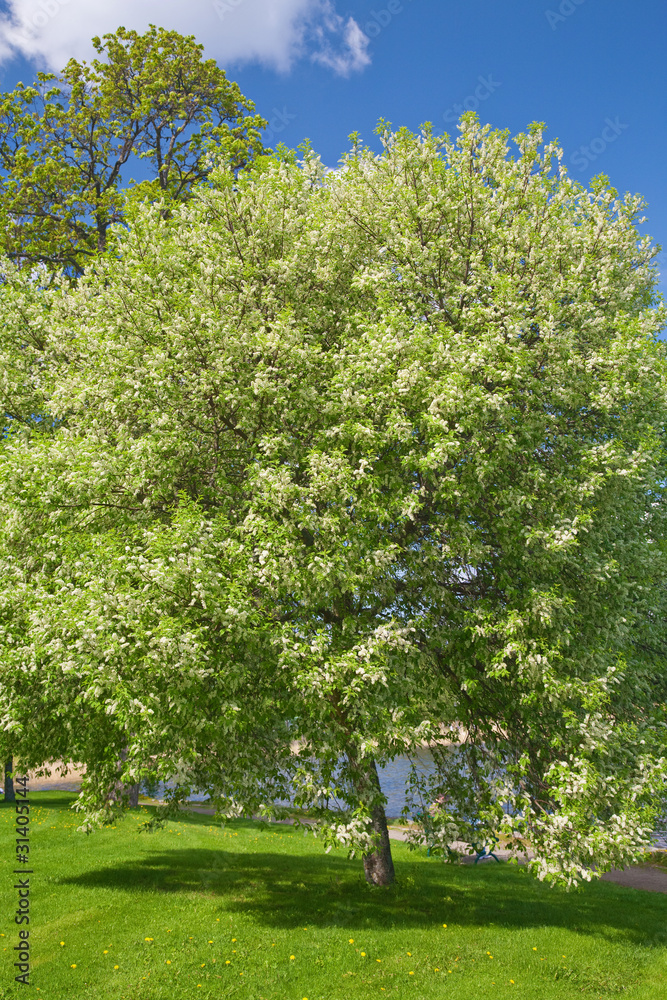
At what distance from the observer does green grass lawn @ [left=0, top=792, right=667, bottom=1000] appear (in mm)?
11273

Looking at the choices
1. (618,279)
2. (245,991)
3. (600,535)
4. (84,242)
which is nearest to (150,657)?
(245,991)

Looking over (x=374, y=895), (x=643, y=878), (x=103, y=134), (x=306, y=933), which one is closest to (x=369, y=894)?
(x=374, y=895)

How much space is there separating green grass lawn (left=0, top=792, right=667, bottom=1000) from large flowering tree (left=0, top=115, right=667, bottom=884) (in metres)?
2.16

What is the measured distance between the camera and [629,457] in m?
13.6

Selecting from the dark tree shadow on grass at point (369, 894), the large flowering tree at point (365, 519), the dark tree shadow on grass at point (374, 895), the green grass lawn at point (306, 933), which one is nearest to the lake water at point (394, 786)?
the dark tree shadow on grass at point (369, 894)

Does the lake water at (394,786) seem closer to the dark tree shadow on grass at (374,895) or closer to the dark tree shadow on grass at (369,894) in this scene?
the dark tree shadow on grass at (369,894)

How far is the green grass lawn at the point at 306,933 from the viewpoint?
444 inches

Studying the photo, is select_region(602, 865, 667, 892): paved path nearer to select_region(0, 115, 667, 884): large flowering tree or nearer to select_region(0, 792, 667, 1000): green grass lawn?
select_region(0, 792, 667, 1000): green grass lawn

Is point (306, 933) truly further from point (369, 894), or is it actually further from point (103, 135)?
point (103, 135)

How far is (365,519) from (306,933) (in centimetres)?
815

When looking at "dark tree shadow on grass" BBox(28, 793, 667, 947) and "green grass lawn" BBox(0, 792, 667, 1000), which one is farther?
"dark tree shadow on grass" BBox(28, 793, 667, 947)

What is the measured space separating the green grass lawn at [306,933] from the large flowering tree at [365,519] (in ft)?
7.09

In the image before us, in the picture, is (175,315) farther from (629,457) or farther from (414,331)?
(629,457)

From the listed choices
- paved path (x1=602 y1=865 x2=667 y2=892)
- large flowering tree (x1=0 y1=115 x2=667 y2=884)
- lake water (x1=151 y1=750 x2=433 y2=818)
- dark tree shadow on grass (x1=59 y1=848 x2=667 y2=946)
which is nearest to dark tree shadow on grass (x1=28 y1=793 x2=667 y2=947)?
dark tree shadow on grass (x1=59 y1=848 x2=667 y2=946)
